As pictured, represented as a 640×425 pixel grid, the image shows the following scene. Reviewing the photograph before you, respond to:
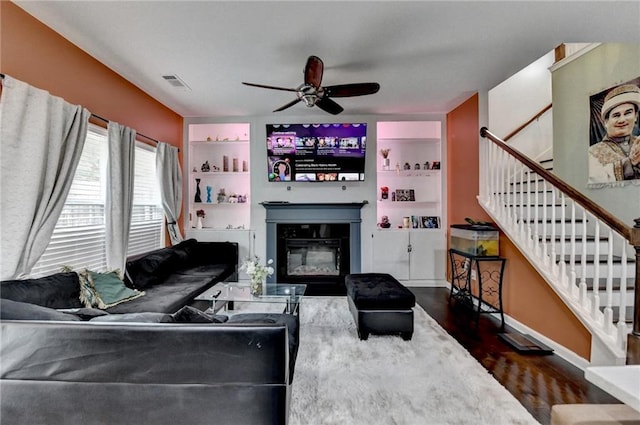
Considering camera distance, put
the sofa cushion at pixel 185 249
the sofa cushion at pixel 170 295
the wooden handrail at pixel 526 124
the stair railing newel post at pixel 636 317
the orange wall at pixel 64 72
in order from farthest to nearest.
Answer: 1. the wooden handrail at pixel 526 124
2. the sofa cushion at pixel 185 249
3. the sofa cushion at pixel 170 295
4. the orange wall at pixel 64 72
5. the stair railing newel post at pixel 636 317

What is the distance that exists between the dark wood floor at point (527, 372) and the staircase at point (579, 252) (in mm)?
266

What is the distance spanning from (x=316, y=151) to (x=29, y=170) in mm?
3375

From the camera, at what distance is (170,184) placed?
4273mm

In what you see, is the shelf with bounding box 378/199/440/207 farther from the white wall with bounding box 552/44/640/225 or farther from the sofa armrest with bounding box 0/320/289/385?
the sofa armrest with bounding box 0/320/289/385

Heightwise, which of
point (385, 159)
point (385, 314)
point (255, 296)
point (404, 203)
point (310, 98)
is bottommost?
point (385, 314)

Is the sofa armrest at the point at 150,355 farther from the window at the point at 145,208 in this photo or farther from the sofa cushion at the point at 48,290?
the window at the point at 145,208

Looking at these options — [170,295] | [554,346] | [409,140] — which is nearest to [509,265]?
[554,346]

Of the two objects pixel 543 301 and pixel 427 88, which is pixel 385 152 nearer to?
pixel 427 88

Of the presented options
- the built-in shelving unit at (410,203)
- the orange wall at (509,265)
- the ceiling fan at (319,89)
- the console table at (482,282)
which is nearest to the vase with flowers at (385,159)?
the built-in shelving unit at (410,203)

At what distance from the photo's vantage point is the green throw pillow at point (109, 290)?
8.21 feet

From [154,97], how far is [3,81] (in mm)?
2116

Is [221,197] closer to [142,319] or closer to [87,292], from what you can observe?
[87,292]

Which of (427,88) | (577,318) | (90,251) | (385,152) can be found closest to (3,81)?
(90,251)

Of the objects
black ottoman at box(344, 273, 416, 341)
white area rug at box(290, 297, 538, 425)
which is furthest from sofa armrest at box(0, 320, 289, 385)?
black ottoman at box(344, 273, 416, 341)
